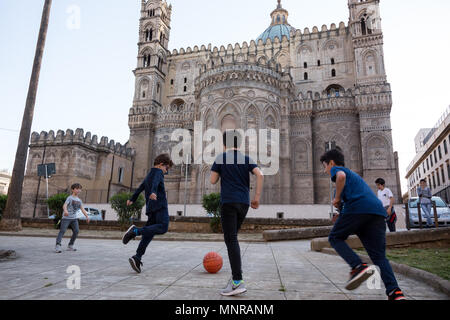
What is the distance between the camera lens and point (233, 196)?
3.47 m

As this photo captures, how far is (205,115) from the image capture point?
1155 inches

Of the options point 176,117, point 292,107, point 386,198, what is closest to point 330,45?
point 292,107

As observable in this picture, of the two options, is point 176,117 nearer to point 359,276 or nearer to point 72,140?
point 72,140

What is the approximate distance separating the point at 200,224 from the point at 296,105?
67.0 feet

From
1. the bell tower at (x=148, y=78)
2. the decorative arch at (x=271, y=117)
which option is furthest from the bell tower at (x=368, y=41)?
the bell tower at (x=148, y=78)

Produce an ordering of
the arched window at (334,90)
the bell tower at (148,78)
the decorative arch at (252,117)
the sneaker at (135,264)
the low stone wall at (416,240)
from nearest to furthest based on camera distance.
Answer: the sneaker at (135,264), the low stone wall at (416,240), the decorative arch at (252,117), the arched window at (334,90), the bell tower at (148,78)

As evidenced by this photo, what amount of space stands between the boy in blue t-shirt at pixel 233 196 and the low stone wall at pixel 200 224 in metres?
10.7

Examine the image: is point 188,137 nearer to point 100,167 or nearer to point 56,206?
point 100,167

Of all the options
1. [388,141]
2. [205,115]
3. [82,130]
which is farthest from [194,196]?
[388,141]

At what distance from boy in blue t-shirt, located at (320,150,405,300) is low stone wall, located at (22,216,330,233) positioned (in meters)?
10.7

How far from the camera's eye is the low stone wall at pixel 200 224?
13.7m

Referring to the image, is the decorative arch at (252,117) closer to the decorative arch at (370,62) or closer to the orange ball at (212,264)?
the decorative arch at (370,62)

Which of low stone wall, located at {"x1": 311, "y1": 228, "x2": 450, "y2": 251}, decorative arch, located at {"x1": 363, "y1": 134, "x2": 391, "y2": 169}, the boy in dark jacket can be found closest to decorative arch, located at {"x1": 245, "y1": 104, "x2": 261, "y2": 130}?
decorative arch, located at {"x1": 363, "y1": 134, "x2": 391, "y2": 169}
